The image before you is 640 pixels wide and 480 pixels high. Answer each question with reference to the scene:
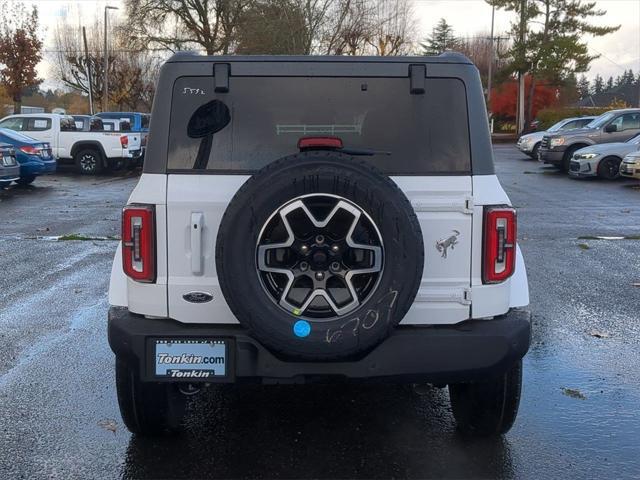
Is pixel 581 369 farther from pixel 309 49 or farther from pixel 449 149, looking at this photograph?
pixel 309 49

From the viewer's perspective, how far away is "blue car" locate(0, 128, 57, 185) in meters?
17.8

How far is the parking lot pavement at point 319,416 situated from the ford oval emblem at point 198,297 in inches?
34.4

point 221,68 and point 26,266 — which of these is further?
point 26,266

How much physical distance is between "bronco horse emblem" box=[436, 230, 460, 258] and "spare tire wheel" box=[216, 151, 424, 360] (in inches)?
12.5

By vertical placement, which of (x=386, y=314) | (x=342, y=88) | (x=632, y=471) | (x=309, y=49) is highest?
(x=309, y=49)

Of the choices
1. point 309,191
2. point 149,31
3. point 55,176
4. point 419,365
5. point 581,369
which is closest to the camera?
point 309,191

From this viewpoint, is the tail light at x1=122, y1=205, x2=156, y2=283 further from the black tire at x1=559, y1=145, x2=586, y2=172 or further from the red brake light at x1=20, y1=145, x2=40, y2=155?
the black tire at x1=559, y1=145, x2=586, y2=172

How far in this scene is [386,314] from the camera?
3.15 metres

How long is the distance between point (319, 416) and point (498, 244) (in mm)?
1583

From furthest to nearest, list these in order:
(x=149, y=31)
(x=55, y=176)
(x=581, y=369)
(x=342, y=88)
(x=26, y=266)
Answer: (x=149, y=31)
(x=55, y=176)
(x=26, y=266)
(x=581, y=369)
(x=342, y=88)

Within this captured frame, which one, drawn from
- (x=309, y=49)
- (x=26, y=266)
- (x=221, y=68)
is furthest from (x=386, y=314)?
(x=309, y=49)

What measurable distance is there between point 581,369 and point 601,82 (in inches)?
5436

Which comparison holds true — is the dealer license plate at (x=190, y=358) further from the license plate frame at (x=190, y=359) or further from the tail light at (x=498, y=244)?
the tail light at (x=498, y=244)

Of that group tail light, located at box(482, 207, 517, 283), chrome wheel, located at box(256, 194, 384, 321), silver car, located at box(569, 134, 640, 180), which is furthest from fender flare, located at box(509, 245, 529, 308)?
silver car, located at box(569, 134, 640, 180)
